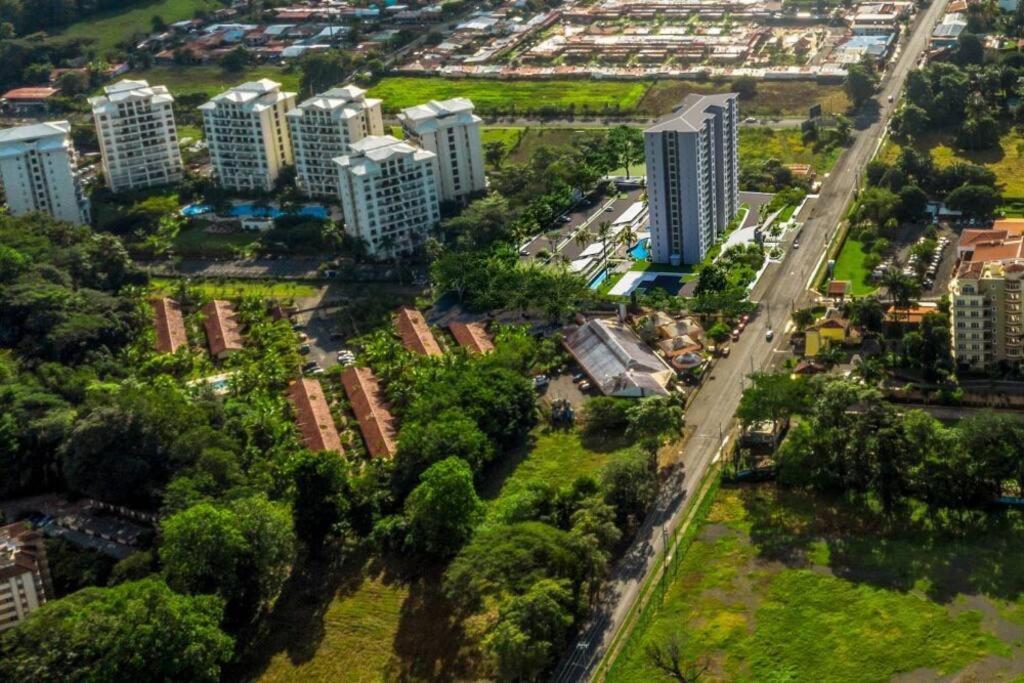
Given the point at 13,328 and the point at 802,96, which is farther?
the point at 802,96

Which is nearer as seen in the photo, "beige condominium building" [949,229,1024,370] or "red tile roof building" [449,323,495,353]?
"beige condominium building" [949,229,1024,370]

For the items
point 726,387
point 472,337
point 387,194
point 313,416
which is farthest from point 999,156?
point 313,416

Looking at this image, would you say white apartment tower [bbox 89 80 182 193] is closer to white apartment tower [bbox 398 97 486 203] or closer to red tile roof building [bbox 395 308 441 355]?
white apartment tower [bbox 398 97 486 203]

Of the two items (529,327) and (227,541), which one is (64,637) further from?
(529,327)

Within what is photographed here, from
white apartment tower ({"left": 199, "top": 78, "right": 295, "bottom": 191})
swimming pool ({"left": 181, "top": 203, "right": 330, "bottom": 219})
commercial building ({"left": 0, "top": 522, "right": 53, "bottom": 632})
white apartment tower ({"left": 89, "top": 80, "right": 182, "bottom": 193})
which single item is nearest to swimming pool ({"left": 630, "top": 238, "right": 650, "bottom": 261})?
swimming pool ({"left": 181, "top": 203, "right": 330, "bottom": 219})

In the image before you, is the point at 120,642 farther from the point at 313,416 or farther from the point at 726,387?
the point at 726,387

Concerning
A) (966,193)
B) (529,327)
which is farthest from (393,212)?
(966,193)
